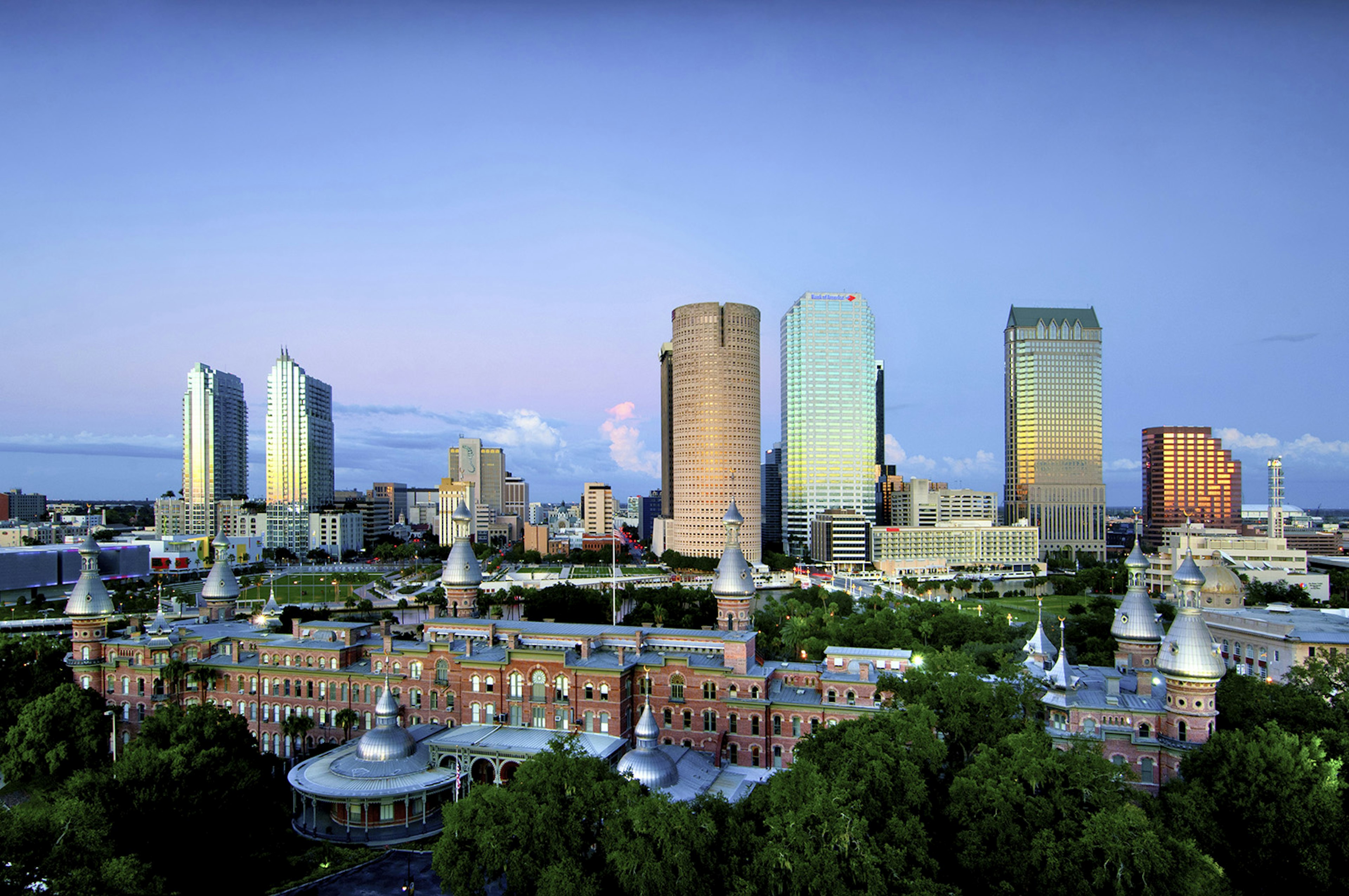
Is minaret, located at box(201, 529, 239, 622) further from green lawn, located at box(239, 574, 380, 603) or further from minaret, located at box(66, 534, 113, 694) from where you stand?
green lawn, located at box(239, 574, 380, 603)

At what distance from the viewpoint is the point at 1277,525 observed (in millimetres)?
178250

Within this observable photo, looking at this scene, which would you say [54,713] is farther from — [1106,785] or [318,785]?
[1106,785]

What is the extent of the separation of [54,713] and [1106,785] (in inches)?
2708

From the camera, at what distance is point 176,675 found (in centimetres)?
6819

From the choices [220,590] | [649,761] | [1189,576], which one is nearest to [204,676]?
[220,590]

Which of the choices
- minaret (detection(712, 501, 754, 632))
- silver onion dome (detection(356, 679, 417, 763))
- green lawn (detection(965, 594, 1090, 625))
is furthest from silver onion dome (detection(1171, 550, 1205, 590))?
silver onion dome (detection(356, 679, 417, 763))

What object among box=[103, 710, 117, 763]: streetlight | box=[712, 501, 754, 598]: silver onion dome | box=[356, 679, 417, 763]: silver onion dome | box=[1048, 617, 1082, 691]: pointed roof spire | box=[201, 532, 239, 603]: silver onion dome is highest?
box=[712, 501, 754, 598]: silver onion dome

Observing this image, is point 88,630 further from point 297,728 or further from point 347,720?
point 347,720

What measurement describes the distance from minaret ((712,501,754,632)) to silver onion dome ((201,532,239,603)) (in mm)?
52738

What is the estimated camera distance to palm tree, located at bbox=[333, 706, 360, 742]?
2534 inches

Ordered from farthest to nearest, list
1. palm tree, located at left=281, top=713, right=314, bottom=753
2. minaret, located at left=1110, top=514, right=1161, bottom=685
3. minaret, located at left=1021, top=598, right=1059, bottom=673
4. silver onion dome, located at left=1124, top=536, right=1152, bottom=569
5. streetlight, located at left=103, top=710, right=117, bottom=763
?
1. minaret, located at left=1021, top=598, right=1059, bottom=673
2. silver onion dome, located at left=1124, top=536, right=1152, bottom=569
3. palm tree, located at left=281, top=713, right=314, bottom=753
4. streetlight, located at left=103, top=710, right=117, bottom=763
5. minaret, located at left=1110, top=514, right=1161, bottom=685

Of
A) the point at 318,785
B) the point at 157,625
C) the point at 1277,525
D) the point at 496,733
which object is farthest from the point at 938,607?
the point at 1277,525

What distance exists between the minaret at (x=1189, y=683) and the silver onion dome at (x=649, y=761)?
1197 inches

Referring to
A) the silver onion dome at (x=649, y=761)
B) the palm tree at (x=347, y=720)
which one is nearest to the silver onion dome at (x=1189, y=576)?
the silver onion dome at (x=649, y=761)
